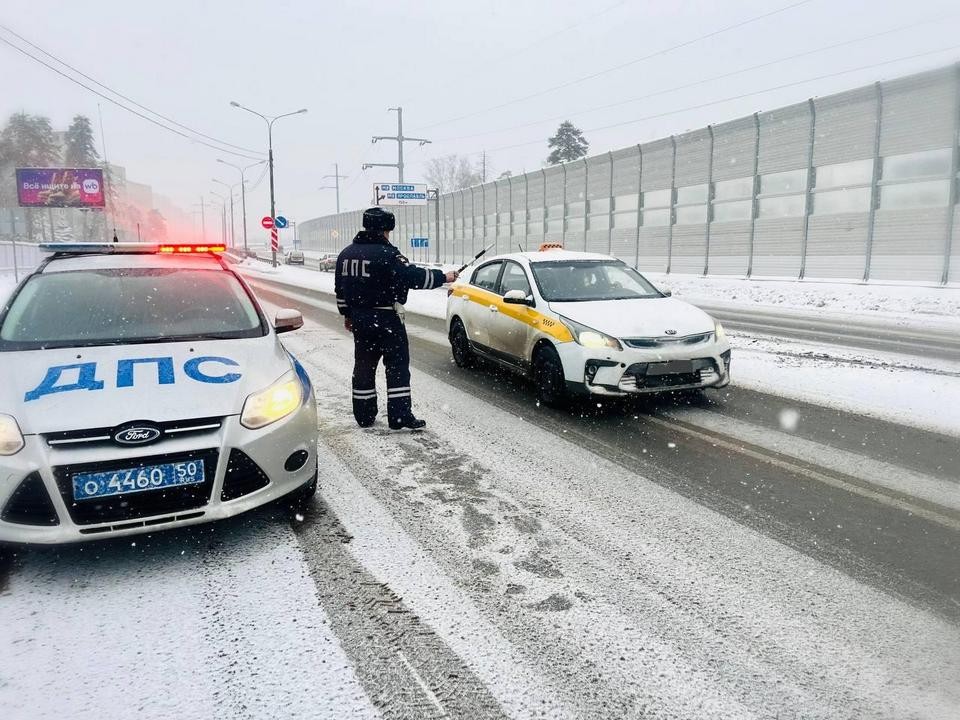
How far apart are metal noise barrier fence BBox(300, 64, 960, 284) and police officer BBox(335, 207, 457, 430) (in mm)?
18664

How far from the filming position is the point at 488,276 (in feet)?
26.9

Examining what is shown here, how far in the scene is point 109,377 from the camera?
341cm

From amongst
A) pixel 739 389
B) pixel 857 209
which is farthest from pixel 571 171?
pixel 739 389

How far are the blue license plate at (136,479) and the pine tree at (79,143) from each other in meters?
110

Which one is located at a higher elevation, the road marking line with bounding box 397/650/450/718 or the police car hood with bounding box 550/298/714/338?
the police car hood with bounding box 550/298/714/338

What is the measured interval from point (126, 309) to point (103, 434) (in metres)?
1.50

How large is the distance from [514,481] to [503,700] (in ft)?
7.22

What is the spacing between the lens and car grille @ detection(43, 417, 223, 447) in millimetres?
3002

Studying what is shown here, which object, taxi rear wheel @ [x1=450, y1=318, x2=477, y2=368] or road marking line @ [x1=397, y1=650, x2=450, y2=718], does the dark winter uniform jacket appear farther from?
road marking line @ [x1=397, y1=650, x2=450, y2=718]

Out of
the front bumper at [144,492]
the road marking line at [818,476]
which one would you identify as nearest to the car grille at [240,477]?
the front bumper at [144,492]

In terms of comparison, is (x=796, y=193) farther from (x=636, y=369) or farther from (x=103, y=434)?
(x=103, y=434)

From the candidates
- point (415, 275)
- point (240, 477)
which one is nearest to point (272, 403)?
point (240, 477)

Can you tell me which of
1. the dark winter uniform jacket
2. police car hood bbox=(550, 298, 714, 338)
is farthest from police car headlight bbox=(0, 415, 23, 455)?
police car hood bbox=(550, 298, 714, 338)

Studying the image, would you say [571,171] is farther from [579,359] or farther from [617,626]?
[617,626]
